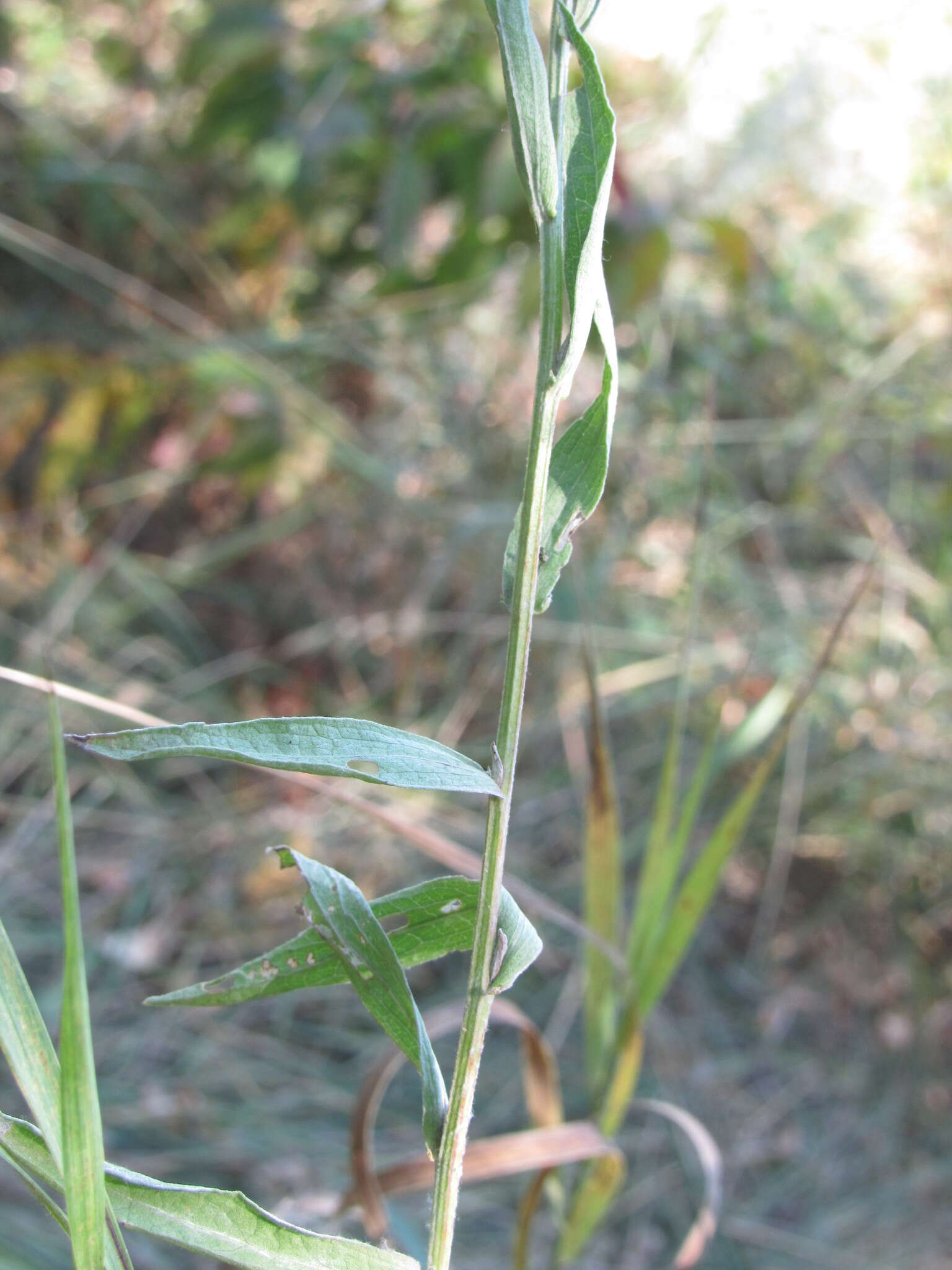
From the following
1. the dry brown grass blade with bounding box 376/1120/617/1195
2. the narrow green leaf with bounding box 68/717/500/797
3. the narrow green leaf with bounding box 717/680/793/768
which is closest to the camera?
the narrow green leaf with bounding box 68/717/500/797

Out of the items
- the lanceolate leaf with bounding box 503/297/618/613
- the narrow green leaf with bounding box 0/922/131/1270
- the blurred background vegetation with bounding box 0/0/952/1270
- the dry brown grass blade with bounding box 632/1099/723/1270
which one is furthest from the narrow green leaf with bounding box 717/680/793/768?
the narrow green leaf with bounding box 0/922/131/1270

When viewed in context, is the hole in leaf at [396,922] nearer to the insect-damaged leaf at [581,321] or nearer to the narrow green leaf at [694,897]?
the insect-damaged leaf at [581,321]

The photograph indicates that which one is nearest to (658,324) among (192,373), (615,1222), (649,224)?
(649,224)

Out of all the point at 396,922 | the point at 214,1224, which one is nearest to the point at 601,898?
the point at 396,922

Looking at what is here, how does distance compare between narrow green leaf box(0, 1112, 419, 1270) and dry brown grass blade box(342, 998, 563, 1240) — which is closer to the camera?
narrow green leaf box(0, 1112, 419, 1270)

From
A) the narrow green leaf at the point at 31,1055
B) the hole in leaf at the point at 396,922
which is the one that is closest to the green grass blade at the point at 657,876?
the hole in leaf at the point at 396,922

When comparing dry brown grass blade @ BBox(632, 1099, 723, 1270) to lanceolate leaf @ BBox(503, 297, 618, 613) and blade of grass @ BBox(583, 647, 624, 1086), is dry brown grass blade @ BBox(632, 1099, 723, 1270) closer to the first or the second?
blade of grass @ BBox(583, 647, 624, 1086)
